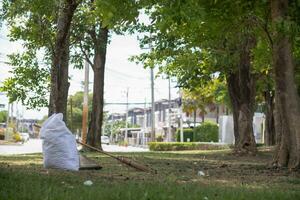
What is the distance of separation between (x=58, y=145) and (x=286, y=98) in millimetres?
5623

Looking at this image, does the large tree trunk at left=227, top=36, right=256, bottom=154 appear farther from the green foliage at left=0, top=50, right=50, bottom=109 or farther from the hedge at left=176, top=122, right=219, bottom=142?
the hedge at left=176, top=122, right=219, bottom=142

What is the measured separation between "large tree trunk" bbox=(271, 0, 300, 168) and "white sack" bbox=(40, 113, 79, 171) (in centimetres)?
527

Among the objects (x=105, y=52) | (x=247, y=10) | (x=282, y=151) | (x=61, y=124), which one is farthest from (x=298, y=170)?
(x=105, y=52)

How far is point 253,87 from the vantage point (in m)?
25.2

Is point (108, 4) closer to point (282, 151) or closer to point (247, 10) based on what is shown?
point (247, 10)

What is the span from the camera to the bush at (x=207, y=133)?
61156 mm

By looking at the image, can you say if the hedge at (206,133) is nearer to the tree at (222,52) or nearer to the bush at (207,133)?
the bush at (207,133)

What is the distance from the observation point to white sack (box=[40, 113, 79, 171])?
10.7 metres

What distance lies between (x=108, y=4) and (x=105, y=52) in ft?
46.9

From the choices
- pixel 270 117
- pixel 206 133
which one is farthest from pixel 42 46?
pixel 206 133

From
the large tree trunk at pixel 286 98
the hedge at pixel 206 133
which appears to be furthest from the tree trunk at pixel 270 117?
the large tree trunk at pixel 286 98

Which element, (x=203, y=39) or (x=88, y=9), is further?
(x=88, y=9)

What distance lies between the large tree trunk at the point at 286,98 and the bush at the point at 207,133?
155 feet

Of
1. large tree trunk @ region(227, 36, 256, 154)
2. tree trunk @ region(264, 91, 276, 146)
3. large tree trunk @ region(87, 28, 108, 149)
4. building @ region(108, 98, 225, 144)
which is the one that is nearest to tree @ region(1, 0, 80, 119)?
large tree trunk @ region(87, 28, 108, 149)
